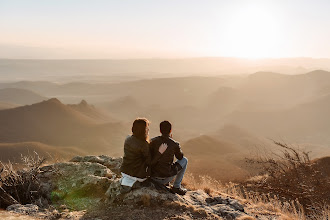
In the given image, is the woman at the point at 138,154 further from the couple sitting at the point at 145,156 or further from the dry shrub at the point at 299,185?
the dry shrub at the point at 299,185

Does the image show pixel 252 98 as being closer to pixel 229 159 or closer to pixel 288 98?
pixel 288 98

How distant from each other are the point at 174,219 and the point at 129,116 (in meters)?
61.2

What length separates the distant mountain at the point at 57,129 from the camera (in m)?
35.5

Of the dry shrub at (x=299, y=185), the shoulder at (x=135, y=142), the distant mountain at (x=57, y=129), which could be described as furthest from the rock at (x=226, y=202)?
the distant mountain at (x=57, y=129)

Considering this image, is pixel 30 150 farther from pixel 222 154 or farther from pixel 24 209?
pixel 24 209

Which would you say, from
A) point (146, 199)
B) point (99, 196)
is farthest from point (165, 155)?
point (99, 196)

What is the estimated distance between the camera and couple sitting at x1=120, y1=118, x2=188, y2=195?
5336 millimetres

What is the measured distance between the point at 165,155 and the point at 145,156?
1.39 feet

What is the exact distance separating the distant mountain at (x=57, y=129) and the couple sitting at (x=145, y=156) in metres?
28.1

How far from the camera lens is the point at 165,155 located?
5488 millimetres

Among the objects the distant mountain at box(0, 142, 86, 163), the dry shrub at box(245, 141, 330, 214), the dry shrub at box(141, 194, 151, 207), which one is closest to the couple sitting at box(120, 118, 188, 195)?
the dry shrub at box(141, 194, 151, 207)

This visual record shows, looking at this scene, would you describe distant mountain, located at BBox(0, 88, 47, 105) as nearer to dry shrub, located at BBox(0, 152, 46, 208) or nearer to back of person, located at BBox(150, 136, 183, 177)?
dry shrub, located at BBox(0, 152, 46, 208)

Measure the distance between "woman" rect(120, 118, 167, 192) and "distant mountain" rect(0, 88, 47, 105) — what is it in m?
91.9

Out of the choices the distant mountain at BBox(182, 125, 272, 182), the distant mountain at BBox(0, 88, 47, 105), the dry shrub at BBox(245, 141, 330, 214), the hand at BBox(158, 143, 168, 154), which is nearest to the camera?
the hand at BBox(158, 143, 168, 154)
